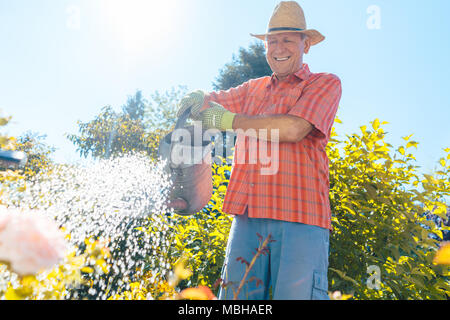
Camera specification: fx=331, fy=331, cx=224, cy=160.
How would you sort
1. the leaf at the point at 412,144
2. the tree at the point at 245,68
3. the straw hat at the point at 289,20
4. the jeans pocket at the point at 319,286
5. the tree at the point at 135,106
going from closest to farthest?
1. the jeans pocket at the point at 319,286
2. the straw hat at the point at 289,20
3. the leaf at the point at 412,144
4. the tree at the point at 245,68
5. the tree at the point at 135,106

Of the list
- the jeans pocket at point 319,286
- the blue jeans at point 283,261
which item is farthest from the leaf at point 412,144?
the jeans pocket at point 319,286

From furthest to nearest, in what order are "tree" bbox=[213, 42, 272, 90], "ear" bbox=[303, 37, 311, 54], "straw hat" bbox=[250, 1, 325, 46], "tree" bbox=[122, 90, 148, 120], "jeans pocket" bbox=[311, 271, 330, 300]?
"tree" bbox=[122, 90, 148, 120] < "tree" bbox=[213, 42, 272, 90] < "ear" bbox=[303, 37, 311, 54] < "straw hat" bbox=[250, 1, 325, 46] < "jeans pocket" bbox=[311, 271, 330, 300]

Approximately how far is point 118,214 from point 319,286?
1979 millimetres

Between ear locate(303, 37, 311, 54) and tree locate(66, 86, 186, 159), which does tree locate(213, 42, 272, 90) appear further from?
ear locate(303, 37, 311, 54)

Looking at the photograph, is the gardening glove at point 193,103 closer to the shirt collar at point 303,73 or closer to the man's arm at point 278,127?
the man's arm at point 278,127

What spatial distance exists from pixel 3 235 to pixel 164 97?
2185 cm

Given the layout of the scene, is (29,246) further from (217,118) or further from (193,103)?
(193,103)

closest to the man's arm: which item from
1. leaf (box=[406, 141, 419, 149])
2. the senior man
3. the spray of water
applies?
the senior man

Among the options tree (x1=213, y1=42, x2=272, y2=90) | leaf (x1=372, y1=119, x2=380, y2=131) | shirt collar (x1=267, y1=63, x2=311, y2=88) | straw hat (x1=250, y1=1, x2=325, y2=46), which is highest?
tree (x1=213, y1=42, x2=272, y2=90)

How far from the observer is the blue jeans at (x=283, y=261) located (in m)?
1.38

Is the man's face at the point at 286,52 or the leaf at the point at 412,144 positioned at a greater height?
the man's face at the point at 286,52

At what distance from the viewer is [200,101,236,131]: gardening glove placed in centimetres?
159

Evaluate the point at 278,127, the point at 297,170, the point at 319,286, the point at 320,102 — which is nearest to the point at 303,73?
the point at 320,102
